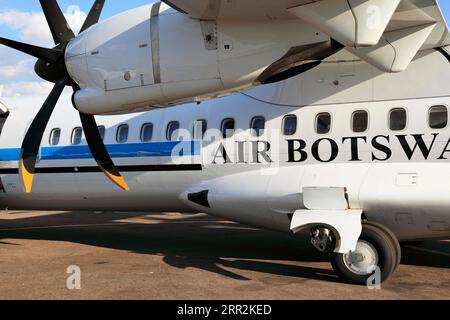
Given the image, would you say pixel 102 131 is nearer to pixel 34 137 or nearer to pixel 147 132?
pixel 147 132

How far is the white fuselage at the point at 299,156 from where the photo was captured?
913 cm

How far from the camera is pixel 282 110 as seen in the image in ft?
34.8

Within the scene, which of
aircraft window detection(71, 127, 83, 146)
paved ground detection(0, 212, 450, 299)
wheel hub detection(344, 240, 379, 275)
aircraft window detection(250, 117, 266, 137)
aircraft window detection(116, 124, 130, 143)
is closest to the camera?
paved ground detection(0, 212, 450, 299)

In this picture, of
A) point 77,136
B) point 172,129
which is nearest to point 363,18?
point 172,129

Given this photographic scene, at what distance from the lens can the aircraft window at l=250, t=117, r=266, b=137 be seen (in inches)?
424

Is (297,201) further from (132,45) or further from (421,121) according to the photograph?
(132,45)

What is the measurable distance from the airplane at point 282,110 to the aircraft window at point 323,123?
22 millimetres

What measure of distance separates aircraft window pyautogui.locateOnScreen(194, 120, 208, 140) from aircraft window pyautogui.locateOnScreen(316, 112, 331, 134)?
2.51 meters

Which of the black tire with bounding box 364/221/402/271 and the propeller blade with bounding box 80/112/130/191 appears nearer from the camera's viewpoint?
the black tire with bounding box 364/221/402/271

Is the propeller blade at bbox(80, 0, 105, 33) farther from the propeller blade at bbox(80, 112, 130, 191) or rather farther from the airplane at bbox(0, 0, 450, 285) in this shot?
the propeller blade at bbox(80, 112, 130, 191)

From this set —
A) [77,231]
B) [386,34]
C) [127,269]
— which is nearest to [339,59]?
[386,34]

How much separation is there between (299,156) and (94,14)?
5.27 m

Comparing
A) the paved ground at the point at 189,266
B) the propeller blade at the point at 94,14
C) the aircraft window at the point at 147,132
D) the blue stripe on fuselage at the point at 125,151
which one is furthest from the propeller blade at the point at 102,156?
the propeller blade at the point at 94,14

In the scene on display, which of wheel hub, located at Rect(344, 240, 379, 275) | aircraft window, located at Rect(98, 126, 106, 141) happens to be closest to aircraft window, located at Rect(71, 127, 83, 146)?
aircraft window, located at Rect(98, 126, 106, 141)
